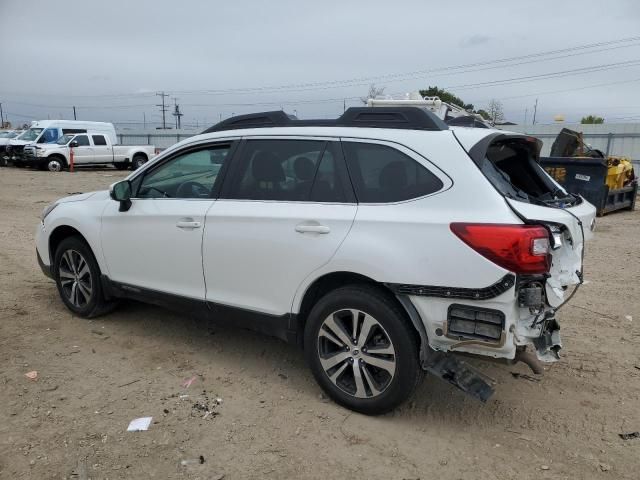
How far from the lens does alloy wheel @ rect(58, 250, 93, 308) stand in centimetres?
492

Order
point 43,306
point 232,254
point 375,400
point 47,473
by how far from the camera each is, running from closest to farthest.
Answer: point 47,473 < point 375,400 < point 232,254 < point 43,306

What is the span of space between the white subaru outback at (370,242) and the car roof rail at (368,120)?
11mm

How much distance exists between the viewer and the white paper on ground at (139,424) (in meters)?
3.22

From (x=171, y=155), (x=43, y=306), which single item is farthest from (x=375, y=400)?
(x=43, y=306)

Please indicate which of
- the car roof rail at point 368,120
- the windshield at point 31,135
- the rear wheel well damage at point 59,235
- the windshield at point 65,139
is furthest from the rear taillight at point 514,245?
the windshield at point 31,135

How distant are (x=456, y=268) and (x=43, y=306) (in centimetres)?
426

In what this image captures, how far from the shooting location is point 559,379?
397cm

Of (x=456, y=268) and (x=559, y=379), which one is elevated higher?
(x=456, y=268)

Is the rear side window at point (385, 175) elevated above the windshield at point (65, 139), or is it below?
below

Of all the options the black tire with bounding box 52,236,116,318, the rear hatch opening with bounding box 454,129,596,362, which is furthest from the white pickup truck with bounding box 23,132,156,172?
the rear hatch opening with bounding box 454,129,596,362

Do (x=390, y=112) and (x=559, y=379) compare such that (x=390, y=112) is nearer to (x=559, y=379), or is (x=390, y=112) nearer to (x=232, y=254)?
(x=232, y=254)

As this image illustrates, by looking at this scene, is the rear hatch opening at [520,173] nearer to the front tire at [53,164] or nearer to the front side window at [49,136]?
the front tire at [53,164]

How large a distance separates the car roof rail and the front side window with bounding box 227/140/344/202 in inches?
6.6

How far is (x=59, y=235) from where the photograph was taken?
16.9ft
